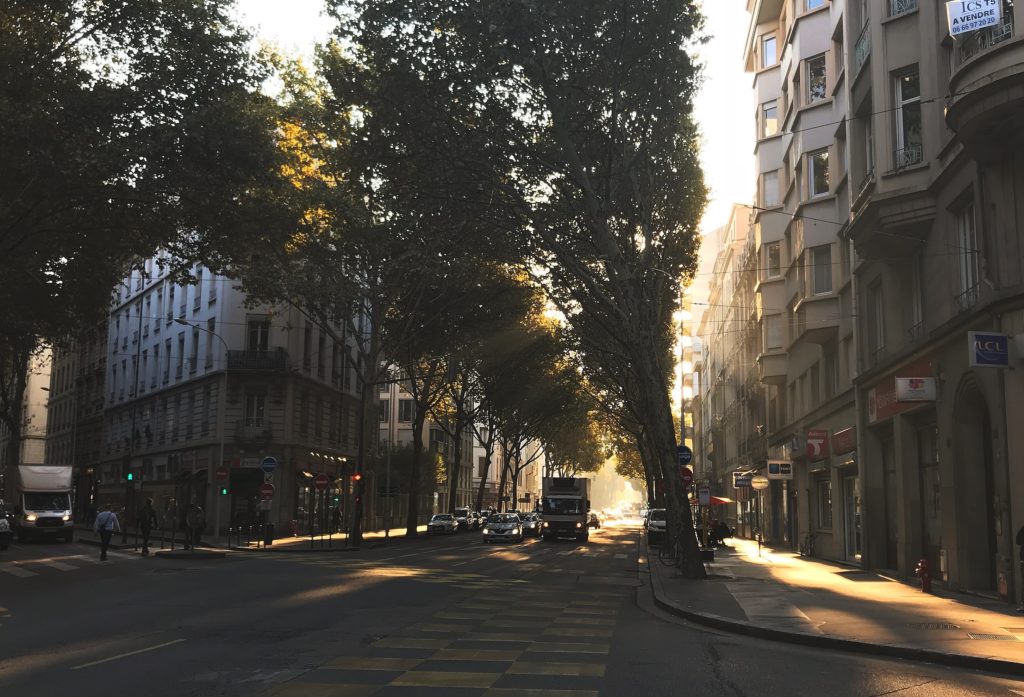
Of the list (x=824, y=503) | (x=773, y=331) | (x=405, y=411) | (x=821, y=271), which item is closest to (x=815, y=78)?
(x=821, y=271)

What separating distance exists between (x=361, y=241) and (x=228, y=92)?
11459 mm

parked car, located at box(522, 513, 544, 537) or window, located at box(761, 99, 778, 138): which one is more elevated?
window, located at box(761, 99, 778, 138)

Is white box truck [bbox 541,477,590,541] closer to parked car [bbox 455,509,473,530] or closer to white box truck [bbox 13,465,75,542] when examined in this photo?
parked car [bbox 455,509,473,530]

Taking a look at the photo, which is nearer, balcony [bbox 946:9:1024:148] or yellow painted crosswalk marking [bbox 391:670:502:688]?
yellow painted crosswalk marking [bbox 391:670:502:688]

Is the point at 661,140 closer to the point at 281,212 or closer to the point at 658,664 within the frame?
the point at 281,212

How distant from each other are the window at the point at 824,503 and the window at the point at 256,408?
90.7ft

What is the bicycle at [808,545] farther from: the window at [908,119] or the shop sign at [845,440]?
the window at [908,119]

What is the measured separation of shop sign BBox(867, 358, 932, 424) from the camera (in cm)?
1964

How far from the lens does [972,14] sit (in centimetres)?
1546

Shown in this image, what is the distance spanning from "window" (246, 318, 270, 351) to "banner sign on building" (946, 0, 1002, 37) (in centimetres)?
3724

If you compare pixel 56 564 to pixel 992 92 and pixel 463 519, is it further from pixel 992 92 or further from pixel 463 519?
pixel 463 519

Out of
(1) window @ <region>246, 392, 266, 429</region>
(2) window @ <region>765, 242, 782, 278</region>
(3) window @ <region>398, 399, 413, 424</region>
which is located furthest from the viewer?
(3) window @ <region>398, 399, 413, 424</region>

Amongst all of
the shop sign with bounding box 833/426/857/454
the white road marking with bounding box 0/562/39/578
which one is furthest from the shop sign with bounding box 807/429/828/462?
the white road marking with bounding box 0/562/39/578

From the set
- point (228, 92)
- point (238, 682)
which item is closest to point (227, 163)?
point (228, 92)
